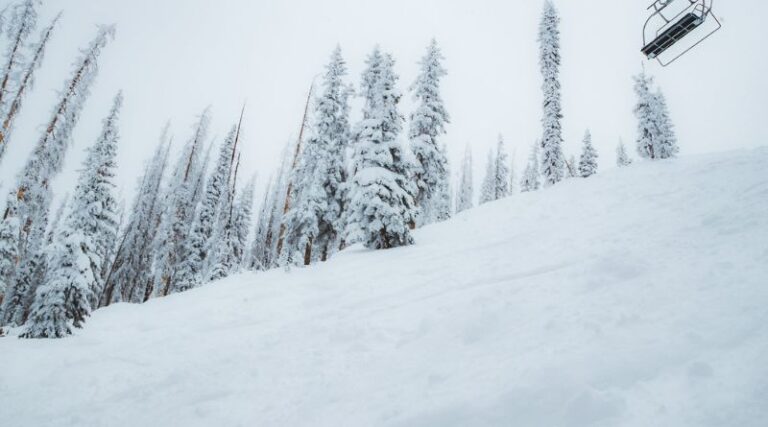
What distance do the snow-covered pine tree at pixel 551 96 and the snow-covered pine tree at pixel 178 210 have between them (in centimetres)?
2720

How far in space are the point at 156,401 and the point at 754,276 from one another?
8.76 metres

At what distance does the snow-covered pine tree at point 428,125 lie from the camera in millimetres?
26384

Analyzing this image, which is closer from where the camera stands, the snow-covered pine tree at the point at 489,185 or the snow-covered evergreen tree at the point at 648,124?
the snow-covered evergreen tree at the point at 648,124

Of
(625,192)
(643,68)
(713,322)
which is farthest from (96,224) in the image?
(643,68)

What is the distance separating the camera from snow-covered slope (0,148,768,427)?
391 centimetres

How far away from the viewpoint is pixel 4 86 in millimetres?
16469

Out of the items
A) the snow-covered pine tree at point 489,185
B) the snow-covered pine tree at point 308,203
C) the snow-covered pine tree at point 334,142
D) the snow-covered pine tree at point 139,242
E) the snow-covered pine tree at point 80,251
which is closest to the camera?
the snow-covered pine tree at point 80,251

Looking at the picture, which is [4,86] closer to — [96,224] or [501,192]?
[96,224]

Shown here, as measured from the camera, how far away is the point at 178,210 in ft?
95.6

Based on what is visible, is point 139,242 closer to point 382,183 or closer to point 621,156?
point 382,183

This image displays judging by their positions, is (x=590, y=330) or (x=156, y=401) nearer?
(x=590, y=330)

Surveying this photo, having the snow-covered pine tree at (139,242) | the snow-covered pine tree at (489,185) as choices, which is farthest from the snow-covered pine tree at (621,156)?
the snow-covered pine tree at (139,242)

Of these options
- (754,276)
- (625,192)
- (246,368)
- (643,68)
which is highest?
(643,68)

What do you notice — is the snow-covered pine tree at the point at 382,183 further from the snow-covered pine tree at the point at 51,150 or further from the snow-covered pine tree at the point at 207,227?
the snow-covered pine tree at the point at 207,227
